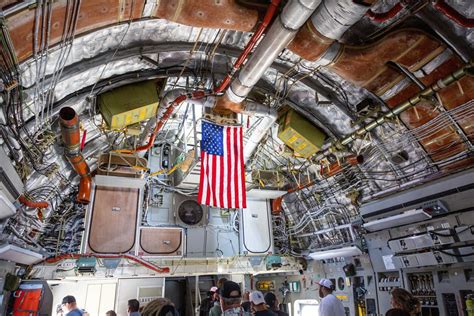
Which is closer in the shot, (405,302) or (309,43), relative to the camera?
(405,302)

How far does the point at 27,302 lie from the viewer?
656 cm

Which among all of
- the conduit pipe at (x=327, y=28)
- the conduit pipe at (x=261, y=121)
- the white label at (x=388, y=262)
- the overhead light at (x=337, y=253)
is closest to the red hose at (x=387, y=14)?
the conduit pipe at (x=327, y=28)

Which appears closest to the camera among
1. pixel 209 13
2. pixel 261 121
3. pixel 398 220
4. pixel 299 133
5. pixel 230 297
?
pixel 230 297

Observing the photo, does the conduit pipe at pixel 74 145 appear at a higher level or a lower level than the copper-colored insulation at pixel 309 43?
lower

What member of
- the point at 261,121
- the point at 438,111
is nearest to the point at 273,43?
the point at 261,121

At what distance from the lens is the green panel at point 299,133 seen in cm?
684

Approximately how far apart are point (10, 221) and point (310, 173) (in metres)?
6.76

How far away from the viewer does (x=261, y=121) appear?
6.57 metres

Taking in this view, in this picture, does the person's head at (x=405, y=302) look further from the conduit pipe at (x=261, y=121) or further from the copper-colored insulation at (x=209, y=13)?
the copper-colored insulation at (x=209, y=13)

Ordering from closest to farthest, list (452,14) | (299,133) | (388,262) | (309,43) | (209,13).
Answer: (452,14) → (209,13) → (309,43) → (388,262) → (299,133)

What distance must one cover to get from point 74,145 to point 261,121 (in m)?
3.52

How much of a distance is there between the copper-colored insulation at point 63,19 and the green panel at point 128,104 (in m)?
1.76

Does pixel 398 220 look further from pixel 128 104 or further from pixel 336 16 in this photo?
pixel 128 104

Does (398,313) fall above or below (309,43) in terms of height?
below
